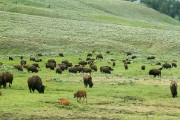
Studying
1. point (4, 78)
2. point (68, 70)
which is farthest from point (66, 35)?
point (4, 78)

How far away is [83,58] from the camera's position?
61.8 metres

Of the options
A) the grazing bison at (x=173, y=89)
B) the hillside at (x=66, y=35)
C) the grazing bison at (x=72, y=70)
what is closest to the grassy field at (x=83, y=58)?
the hillside at (x=66, y=35)

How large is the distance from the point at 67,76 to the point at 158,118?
706 inches

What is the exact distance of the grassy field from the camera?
89.4ft

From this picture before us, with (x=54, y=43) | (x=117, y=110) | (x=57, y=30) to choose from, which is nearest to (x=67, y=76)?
(x=117, y=110)

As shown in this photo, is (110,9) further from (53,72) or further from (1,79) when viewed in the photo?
(1,79)

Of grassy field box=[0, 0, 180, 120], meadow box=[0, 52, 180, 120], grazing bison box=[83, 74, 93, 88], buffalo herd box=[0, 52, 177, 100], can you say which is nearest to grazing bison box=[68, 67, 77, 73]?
buffalo herd box=[0, 52, 177, 100]

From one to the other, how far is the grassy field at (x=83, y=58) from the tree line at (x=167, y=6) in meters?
32.9

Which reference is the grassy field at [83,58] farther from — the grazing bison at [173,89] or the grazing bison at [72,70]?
the grazing bison at [72,70]

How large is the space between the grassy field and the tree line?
3287cm

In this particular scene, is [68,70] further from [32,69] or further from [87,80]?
[87,80]

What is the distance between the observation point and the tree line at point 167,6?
18040cm

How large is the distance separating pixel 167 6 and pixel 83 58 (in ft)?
415

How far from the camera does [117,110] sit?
91.9ft
